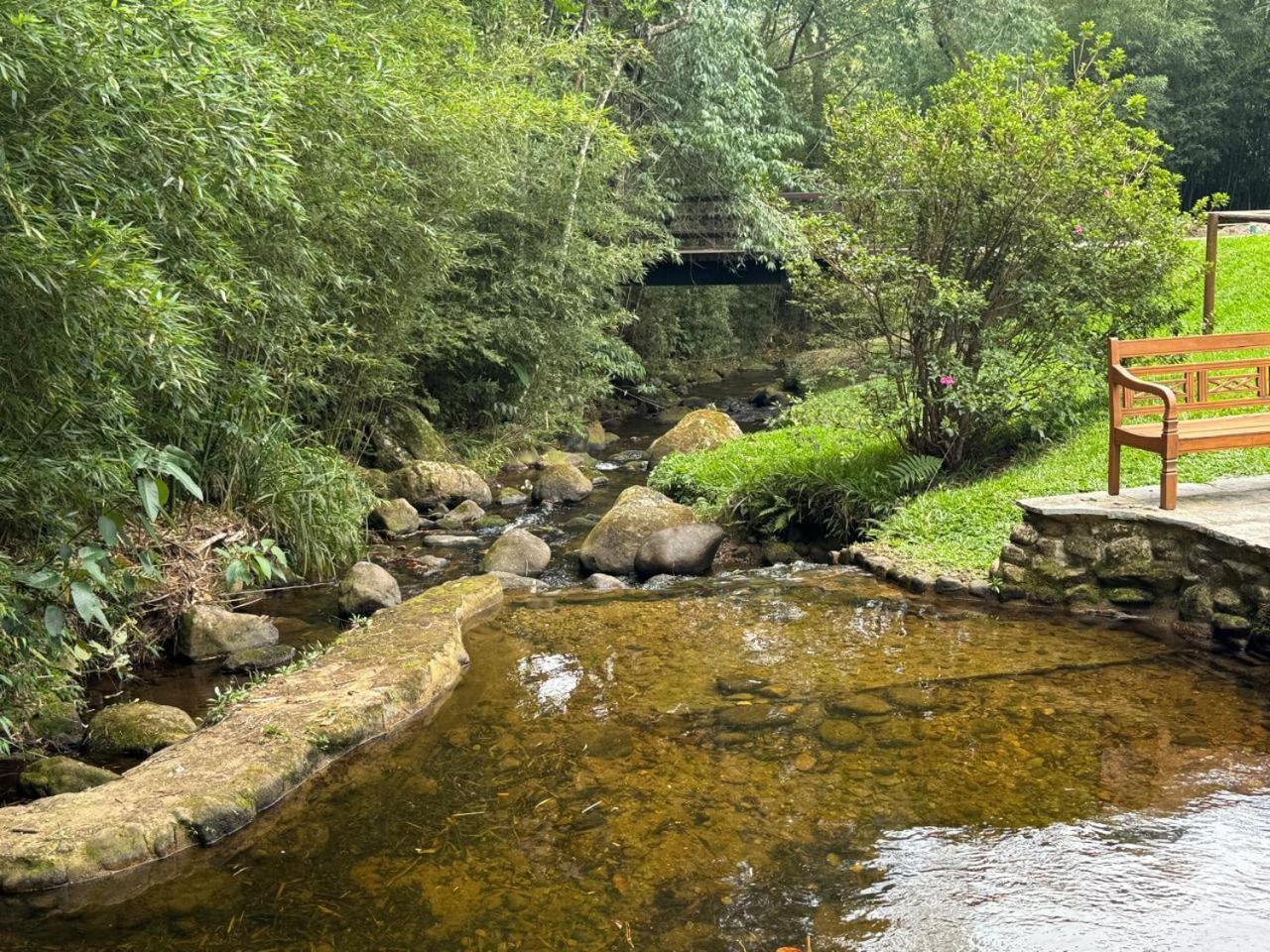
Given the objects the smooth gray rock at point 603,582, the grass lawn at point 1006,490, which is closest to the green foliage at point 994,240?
the grass lawn at point 1006,490

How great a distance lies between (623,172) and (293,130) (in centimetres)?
1007

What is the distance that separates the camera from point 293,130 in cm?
630

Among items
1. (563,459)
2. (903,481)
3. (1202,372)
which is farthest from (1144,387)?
(563,459)

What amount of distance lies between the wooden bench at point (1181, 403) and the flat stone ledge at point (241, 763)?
13.3 feet

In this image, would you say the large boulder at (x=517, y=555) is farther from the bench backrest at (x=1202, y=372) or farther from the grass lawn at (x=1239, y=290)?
the grass lawn at (x=1239, y=290)

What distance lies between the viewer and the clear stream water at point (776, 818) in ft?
11.1

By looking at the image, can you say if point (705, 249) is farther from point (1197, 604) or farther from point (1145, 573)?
point (1197, 604)

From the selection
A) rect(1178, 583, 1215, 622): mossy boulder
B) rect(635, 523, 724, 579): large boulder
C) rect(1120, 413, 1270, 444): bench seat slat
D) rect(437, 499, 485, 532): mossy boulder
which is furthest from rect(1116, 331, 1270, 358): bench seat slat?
rect(437, 499, 485, 532): mossy boulder

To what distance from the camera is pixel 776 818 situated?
3996mm

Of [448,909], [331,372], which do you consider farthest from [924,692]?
[331,372]

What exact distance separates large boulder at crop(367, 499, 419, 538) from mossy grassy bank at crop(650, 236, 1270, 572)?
244cm

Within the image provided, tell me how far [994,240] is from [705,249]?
9060 millimetres

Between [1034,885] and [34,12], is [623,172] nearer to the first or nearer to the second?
[34,12]

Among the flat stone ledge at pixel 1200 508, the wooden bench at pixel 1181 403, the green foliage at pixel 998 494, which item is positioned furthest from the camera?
the green foliage at pixel 998 494
